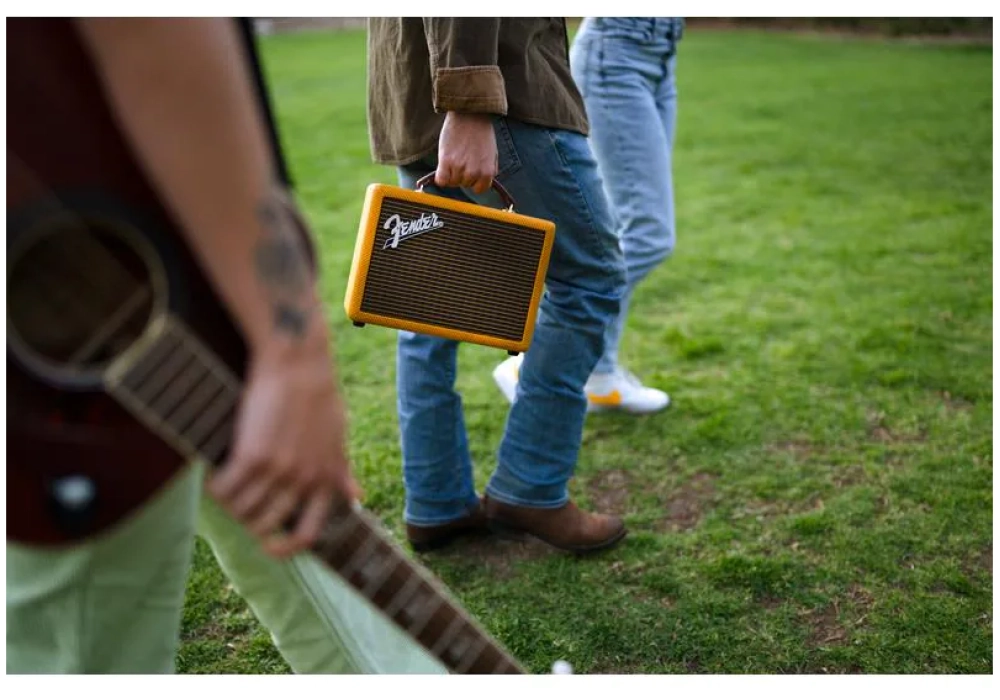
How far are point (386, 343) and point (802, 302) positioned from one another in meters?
2.05

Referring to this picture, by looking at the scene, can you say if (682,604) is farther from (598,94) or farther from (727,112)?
(727,112)

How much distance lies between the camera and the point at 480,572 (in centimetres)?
282

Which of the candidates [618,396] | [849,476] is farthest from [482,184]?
[849,476]

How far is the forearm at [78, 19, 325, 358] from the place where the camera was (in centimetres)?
109

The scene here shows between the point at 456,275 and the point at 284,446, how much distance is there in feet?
5.07

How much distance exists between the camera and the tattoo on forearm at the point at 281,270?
1.16m


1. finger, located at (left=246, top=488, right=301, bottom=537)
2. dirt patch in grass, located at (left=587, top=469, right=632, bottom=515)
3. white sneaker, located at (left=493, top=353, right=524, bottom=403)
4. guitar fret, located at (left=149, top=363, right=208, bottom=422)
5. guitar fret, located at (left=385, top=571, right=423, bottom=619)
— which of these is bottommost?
white sneaker, located at (left=493, top=353, right=524, bottom=403)

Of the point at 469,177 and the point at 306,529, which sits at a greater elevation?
the point at 306,529

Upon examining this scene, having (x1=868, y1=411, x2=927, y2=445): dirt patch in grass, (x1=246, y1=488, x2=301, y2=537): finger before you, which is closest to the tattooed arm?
(x1=246, y1=488, x2=301, y2=537): finger

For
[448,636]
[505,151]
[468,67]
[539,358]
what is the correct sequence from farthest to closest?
1. [539,358]
2. [505,151]
3. [468,67]
4. [448,636]

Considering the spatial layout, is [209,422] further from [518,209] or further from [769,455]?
[769,455]

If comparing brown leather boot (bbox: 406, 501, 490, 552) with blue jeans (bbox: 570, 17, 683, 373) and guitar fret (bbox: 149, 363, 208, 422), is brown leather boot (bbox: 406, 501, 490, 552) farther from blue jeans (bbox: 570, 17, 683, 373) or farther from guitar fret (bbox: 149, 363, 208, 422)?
guitar fret (bbox: 149, 363, 208, 422)

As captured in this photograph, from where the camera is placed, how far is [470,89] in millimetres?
2248

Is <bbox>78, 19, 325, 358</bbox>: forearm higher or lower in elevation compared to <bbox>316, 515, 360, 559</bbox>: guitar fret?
higher
